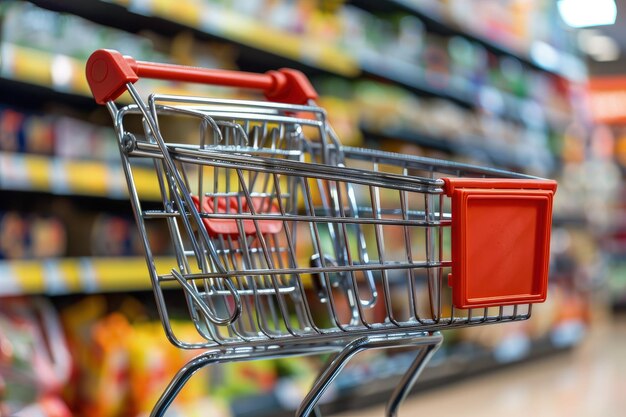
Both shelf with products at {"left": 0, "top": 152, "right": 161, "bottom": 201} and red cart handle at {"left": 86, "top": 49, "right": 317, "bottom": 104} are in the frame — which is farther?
shelf with products at {"left": 0, "top": 152, "right": 161, "bottom": 201}

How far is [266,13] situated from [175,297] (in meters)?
0.97

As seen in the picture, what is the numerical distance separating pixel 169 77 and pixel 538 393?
2.83 meters

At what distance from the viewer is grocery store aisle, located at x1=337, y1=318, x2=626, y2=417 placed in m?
3.29

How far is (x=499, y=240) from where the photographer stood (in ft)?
4.29

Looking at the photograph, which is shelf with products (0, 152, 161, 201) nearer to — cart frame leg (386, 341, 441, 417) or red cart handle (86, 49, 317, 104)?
red cart handle (86, 49, 317, 104)

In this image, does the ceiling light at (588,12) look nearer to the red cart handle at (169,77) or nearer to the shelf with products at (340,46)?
the shelf with products at (340,46)

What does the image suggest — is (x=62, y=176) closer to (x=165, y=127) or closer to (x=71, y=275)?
(x=71, y=275)

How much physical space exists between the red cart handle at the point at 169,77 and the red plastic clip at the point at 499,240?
44 centimetres

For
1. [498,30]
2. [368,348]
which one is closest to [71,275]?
[368,348]

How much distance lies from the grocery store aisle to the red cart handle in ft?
5.60

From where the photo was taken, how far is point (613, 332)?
672 cm

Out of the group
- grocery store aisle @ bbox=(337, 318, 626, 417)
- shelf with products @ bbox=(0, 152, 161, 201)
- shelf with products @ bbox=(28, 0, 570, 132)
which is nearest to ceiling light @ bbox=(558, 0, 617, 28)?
shelf with products @ bbox=(28, 0, 570, 132)

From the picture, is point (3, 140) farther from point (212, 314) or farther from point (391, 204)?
point (391, 204)

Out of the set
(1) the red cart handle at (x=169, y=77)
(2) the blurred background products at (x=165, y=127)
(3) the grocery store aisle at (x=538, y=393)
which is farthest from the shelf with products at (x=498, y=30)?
(1) the red cart handle at (x=169, y=77)
